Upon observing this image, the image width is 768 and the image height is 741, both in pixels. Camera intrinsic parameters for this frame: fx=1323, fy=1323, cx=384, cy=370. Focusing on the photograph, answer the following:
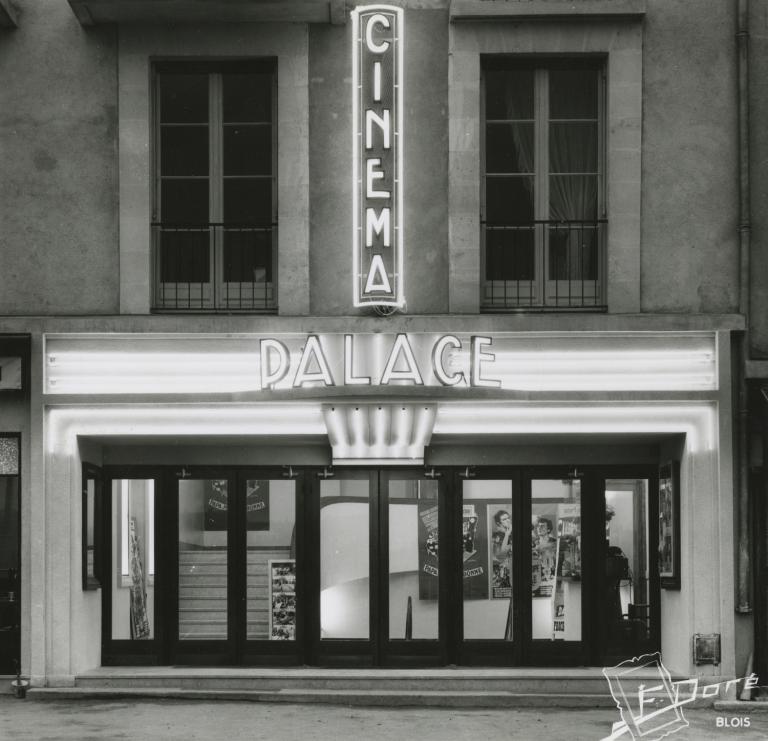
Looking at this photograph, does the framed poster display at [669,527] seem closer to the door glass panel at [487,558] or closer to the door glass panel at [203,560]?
the door glass panel at [487,558]

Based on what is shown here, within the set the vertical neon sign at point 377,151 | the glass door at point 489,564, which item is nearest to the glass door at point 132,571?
the glass door at point 489,564

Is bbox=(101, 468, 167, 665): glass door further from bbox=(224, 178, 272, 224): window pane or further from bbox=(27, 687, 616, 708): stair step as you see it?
bbox=(224, 178, 272, 224): window pane

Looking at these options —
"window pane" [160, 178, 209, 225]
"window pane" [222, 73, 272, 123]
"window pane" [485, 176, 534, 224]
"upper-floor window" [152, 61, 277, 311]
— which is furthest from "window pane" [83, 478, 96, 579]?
"window pane" [485, 176, 534, 224]

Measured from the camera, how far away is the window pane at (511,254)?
610 inches

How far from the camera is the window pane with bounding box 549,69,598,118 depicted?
1558 centimetres

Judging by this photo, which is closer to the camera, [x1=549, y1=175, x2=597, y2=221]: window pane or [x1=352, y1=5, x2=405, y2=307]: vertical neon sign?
[x1=352, y1=5, x2=405, y2=307]: vertical neon sign

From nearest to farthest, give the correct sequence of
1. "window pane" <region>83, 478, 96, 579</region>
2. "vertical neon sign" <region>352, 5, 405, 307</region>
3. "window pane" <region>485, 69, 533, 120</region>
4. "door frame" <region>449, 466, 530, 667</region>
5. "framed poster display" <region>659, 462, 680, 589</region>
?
"vertical neon sign" <region>352, 5, 405, 307</region> → "framed poster display" <region>659, 462, 680, 589</region> → "window pane" <region>83, 478, 96, 579</region> → "window pane" <region>485, 69, 533, 120</region> → "door frame" <region>449, 466, 530, 667</region>

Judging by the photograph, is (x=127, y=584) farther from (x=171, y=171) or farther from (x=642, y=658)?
(x=642, y=658)

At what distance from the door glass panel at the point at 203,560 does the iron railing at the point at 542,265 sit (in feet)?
13.4

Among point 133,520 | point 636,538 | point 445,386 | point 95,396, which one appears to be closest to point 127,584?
point 133,520

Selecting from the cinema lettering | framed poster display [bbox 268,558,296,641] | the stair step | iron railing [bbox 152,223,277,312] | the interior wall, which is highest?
iron railing [bbox 152,223,277,312]

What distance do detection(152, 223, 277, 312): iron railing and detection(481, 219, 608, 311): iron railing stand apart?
8.51ft

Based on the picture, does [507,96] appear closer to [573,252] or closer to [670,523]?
[573,252]

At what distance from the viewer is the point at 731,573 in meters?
14.6
